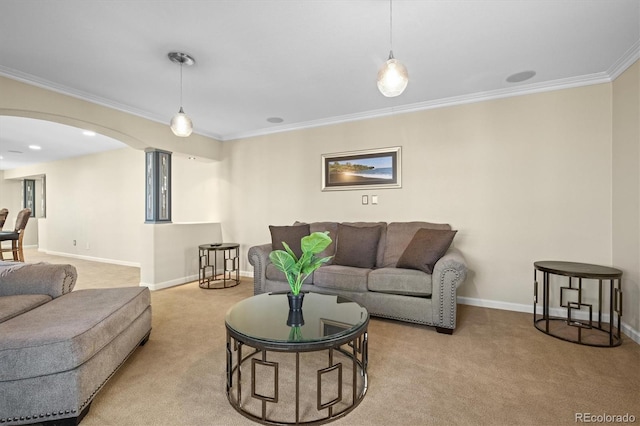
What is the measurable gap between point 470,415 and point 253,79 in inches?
126

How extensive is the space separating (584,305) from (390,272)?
5.38 feet

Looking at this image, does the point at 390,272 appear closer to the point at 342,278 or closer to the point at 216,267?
the point at 342,278

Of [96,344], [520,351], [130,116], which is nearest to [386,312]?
[520,351]

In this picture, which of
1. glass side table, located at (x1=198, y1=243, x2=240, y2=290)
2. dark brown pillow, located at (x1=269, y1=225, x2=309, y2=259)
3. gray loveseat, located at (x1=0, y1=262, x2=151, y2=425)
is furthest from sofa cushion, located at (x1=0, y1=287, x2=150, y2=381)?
glass side table, located at (x1=198, y1=243, x2=240, y2=290)

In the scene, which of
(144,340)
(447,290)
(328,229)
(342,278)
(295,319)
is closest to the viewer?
(295,319)

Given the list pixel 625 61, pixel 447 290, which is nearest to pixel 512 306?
pixel 447 290

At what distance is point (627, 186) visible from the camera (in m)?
2.62

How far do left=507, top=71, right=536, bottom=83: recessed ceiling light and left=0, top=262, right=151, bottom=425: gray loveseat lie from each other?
3.92m

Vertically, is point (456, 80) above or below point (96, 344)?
above

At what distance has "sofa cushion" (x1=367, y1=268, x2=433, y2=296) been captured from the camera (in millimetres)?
2789

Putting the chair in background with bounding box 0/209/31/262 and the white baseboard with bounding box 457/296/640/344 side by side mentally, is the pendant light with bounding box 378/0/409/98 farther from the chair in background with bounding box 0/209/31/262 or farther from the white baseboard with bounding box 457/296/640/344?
the chair in background with bounding box 0/209/31/262

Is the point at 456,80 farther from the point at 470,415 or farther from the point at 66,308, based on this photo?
the point at 66,308

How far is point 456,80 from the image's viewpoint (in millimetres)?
3059

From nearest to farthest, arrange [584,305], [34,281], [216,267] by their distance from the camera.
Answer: [34,281] < [584,305] < [216,267]
